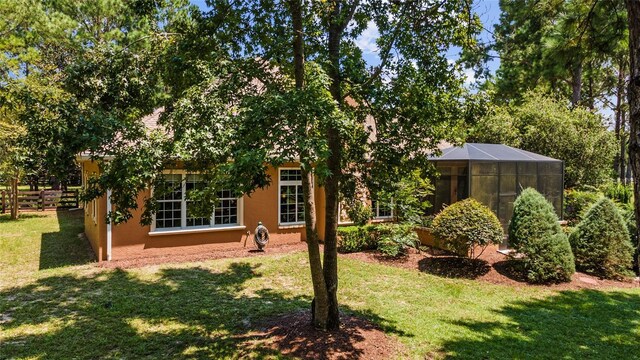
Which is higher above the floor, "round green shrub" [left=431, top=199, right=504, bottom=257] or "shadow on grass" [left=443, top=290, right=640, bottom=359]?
"round green shrub" [left=431, top=199, right=504, bottom=257]

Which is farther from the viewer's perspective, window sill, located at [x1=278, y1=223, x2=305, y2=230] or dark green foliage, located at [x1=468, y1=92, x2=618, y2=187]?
dark green foliage, located at [x1=468, y1=92, x2=618, y2=187]

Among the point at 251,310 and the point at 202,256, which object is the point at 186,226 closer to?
the point at 202,256

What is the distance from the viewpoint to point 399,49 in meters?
5.79

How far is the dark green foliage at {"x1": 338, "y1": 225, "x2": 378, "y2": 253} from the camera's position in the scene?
1167 centimetres

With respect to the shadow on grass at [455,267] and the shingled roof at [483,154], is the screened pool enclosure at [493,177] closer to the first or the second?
the shingled roof at [483,154]

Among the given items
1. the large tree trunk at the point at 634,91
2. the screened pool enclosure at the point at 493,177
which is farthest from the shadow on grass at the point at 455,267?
the large tree trunk at the point at 634,91

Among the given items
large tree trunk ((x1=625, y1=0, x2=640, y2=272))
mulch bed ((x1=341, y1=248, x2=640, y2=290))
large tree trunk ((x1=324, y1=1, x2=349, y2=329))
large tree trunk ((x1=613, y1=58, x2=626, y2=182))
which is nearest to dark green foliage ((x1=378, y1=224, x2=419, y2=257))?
mulch bed ((x1=341, y1=248, x2=640, y2=290))

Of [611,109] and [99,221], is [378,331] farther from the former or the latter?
[611,109]

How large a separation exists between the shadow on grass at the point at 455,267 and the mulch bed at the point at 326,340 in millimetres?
4210

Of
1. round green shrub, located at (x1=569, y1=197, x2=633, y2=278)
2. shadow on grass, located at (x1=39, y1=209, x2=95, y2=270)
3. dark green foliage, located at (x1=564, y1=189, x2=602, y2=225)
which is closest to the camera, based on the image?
round green shrub, located at (x1=569, y1=197, x2=633, y2=278)

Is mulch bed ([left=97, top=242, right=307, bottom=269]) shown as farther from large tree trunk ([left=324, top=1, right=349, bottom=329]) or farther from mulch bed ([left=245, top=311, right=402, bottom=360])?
large tree trunk ([left=324, top=1, right=349, bottom=329])

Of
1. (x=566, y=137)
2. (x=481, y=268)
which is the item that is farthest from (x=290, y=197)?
(x=566, y=137)

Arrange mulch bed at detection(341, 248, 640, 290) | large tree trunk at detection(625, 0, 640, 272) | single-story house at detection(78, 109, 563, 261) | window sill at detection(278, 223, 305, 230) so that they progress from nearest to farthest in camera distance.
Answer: large tree trunk at detection(625, 0, 640, 272) → mulch bed at detection(341, 248, 640, 290) → single-story house at detection(78, 109, 563, 261) → window sill at detection(278, 223, 305, 230)

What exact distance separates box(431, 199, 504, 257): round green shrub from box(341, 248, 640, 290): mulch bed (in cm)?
46
